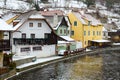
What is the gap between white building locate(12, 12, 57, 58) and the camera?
200 ft

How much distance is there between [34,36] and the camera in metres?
67.2

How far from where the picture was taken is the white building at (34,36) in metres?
60.8

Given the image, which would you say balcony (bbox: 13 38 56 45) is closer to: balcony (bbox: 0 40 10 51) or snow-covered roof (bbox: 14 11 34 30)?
snow-covered roof (bbox: 14 11 34 30)

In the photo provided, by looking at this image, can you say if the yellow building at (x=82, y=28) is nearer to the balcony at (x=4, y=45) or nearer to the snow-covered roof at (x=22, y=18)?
the snow-covered roof at (x=22, y=18)

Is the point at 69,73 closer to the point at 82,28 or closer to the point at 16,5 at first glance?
the point at 82,28

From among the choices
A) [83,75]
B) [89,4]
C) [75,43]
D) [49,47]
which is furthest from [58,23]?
[89,4]

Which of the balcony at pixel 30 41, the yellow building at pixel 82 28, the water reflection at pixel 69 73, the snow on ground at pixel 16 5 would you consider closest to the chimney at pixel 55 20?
the yellow building at pixel 82 28

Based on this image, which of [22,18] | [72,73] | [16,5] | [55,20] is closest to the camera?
[72,73]

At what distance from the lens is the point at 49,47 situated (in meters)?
65.2

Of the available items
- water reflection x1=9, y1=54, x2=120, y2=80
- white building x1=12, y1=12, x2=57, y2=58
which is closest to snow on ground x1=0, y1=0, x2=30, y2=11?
white building x1=12, y1=12, x2=57, y2=58

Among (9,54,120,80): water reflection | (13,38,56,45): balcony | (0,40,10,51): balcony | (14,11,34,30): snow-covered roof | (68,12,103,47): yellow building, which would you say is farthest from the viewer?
(68,12,103,47): yellow building

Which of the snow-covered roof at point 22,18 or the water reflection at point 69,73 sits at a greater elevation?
the snow-covered roof at point 22,18

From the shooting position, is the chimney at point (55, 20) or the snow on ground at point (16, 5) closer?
the chimney at point (55, 20)

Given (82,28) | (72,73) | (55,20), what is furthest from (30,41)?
(82,28)
